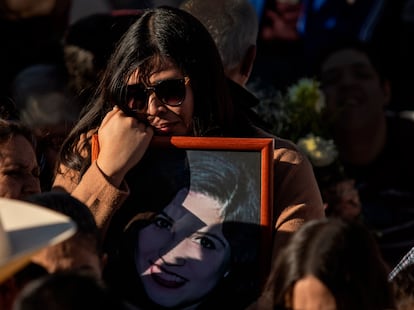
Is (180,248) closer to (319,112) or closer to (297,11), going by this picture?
(319,112)

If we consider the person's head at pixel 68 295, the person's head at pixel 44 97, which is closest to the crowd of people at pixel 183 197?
the person's head at pixel 68 295

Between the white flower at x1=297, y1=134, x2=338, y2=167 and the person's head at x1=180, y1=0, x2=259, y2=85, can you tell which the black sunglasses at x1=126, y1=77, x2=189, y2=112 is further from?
the white flower at x1=297, y1=134, x2=338, y2=167

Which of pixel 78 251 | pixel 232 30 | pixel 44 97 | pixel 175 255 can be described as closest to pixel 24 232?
pixel 78 251

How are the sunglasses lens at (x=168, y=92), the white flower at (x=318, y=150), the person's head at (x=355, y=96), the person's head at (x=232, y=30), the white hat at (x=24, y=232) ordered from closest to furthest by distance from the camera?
the white hat at (x=24, y=232) < the sunglasses lens at (x=168, y=92) < the person's head at (x=232, y=30) < the white flower at (x=318, y=150) < the person's head at (x=355, y=96)

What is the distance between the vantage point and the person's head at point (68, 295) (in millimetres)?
2760

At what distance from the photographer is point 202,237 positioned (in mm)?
3836

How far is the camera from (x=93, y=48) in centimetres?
650

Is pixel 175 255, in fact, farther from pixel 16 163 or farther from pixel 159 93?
pixel 16 163

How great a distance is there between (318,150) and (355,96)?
1.26 meters

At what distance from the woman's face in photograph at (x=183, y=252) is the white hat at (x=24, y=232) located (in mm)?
709

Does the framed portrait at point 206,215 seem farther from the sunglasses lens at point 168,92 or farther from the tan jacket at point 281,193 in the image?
the sunglasses lens at point 168,92

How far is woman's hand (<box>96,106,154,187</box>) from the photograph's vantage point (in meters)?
3.88

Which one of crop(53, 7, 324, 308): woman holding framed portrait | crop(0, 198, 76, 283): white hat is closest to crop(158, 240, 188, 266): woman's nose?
crop(53, 7, 324, 308): woman holding framed portrait

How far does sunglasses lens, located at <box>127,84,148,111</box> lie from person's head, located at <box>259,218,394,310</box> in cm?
82
